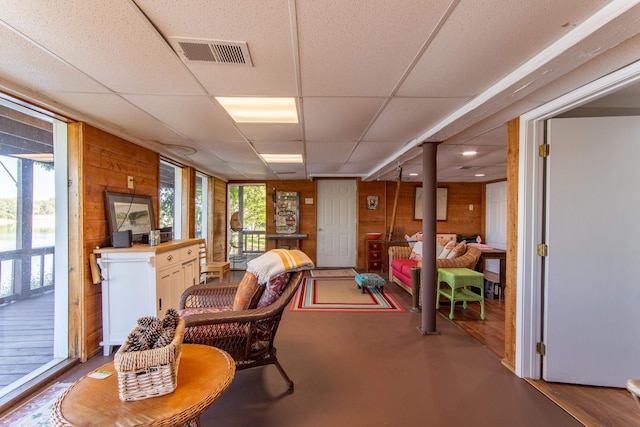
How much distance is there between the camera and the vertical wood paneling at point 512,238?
2.19 meters

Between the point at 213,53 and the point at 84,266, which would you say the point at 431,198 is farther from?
the point at 84,266

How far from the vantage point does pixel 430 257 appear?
9.67 ft

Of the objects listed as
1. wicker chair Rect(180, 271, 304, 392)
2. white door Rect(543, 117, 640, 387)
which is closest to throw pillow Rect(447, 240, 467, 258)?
white door Rect(543, 117, 640, 387)

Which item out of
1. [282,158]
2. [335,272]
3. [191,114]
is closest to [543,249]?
[191,114]

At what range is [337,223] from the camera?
21.2 ft

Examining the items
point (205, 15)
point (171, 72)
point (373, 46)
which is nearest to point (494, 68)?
point (373, 46)

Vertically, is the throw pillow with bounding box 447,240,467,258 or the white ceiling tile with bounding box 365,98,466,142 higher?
Result: the white ceiling tile with bounding box 365,98,466,142

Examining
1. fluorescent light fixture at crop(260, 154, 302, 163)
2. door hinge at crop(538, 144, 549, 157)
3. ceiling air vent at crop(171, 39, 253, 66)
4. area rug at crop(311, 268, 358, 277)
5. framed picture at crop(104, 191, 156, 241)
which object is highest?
ceiling air vent at crop(171, 39, 253, 66)

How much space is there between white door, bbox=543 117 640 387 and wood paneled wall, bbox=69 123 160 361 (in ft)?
12.5

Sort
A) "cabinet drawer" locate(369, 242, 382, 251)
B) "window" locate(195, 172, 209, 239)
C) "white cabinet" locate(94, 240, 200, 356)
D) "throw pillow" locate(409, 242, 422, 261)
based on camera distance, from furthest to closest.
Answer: "cabinet drawer" locate(369, 242, 382, 251) → "window" locate(195, 172, 209, 239) → "throw pillow" locate(409, 242, 422, 261) → "white cabinet" locate(94, 240, 200, 356)

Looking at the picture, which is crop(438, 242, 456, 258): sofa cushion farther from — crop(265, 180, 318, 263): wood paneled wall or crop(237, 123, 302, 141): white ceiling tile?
crop(265, 180, 318, 263): wood paneled wall

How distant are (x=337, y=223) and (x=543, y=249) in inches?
181

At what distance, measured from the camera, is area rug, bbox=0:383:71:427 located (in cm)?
163

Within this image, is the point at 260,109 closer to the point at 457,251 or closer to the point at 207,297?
the point at 207,297
